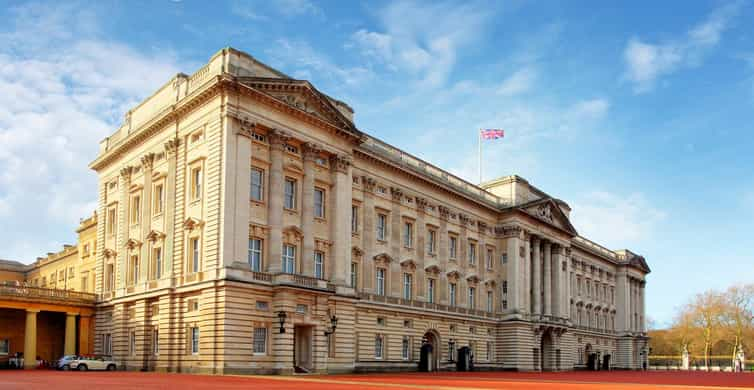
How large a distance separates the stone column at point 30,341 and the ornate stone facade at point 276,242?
4.88m

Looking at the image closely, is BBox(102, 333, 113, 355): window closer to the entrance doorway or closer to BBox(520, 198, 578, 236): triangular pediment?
the entrance doorway

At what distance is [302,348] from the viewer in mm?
47250

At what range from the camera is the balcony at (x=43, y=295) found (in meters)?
50.2

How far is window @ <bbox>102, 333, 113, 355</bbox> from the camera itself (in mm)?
52944

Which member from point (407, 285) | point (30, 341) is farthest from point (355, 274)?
point (30, 341)

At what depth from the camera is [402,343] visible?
59.6 m

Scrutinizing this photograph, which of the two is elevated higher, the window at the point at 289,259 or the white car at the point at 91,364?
the window at the point at 289,259

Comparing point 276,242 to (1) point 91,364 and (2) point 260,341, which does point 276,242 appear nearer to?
(2) point 260,341

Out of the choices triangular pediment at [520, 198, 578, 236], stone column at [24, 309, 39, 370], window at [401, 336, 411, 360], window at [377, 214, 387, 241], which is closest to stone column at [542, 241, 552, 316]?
triangular pediment at [520, 198, 578, 236]

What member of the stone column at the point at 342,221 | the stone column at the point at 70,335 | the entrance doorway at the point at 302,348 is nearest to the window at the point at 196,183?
the stone column at the point at 342,221

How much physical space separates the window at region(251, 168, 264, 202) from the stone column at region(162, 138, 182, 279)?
573 cm

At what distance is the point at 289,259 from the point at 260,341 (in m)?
5.84

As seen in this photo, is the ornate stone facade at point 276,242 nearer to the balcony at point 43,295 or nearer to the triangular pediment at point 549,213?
the balcony at point 43,295

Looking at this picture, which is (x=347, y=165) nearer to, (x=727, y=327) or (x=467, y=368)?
(x=467, y=368)
